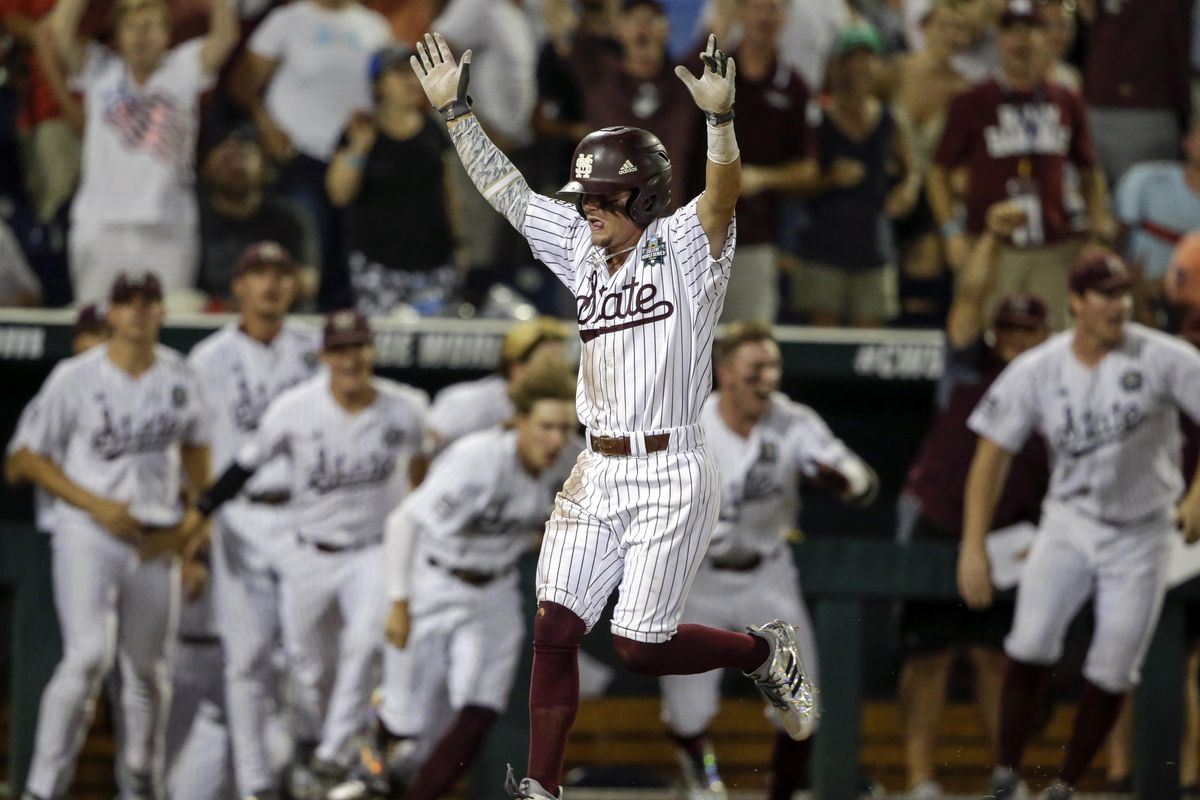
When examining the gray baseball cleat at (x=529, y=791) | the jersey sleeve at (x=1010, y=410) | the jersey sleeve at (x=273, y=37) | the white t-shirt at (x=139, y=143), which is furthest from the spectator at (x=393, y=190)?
the gray baseball cleat at (x=529, y=791)

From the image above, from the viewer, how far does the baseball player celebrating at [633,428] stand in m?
4.25

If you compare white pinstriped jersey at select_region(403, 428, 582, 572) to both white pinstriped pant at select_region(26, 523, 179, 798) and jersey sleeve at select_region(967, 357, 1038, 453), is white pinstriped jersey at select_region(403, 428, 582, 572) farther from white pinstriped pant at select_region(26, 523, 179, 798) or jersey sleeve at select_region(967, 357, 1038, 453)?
jersey sleeve at select_region(967, 357, 1038, 453)

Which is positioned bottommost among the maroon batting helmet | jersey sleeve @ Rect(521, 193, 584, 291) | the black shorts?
the black shorts

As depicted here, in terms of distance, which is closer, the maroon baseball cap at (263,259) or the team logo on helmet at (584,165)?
the team logo on helmet at (584,165)

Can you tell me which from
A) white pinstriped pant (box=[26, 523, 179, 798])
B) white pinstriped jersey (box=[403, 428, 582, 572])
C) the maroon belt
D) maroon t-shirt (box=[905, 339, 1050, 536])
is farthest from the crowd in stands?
the maroon belt

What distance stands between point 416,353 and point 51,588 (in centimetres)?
179

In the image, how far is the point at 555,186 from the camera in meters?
7.78

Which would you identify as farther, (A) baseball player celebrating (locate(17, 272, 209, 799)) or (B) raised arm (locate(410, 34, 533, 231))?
(A) baseball player celebrating (locate(17, 272, 209, 799))

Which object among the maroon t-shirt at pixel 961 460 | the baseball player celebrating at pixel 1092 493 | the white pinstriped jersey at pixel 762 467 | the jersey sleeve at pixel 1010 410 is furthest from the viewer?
the maroon t-shirt at pixel 961 460

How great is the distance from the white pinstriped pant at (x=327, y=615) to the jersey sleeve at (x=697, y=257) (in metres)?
2.82

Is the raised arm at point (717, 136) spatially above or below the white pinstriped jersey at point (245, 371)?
above

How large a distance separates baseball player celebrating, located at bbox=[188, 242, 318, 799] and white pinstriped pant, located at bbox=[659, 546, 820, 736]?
142 cm

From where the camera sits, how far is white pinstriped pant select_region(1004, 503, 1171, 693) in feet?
20.4

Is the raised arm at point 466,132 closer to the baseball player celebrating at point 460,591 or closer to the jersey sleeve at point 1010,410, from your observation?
the baseball player celebrating at point 460,591
